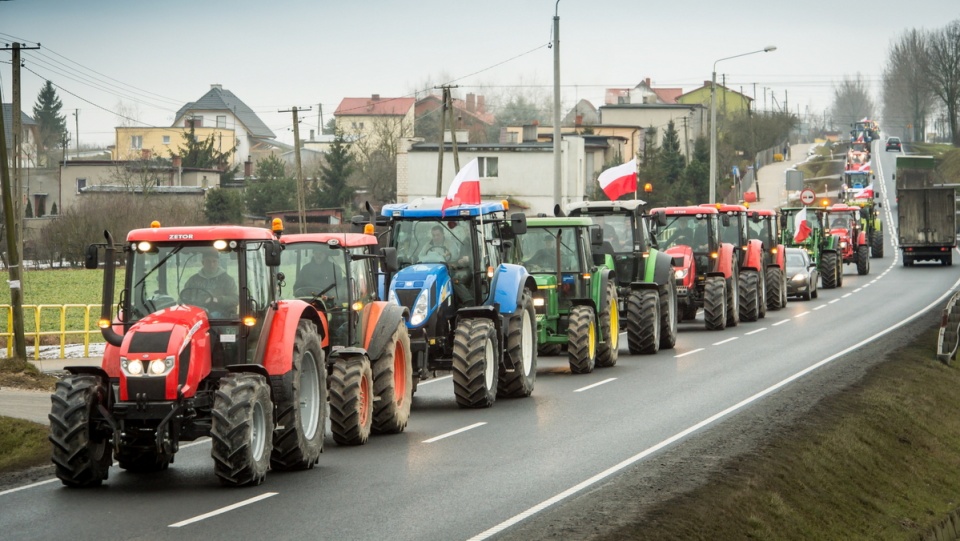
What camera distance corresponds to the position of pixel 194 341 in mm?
11859

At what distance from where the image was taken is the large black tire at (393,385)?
1534cm

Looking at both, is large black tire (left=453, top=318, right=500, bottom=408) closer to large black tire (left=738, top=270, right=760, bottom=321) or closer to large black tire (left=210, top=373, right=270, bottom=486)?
large black tire (left=210, top=373, right=270, bottom=486)

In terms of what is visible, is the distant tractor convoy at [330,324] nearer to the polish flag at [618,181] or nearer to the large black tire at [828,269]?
the polish flag at [618,181]

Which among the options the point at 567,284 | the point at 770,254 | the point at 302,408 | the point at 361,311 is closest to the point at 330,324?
the point at 361,311

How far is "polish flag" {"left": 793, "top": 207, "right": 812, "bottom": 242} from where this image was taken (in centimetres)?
4575

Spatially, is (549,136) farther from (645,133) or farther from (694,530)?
(694,530)

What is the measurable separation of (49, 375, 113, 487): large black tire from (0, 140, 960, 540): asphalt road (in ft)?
0.65

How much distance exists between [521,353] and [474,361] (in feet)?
4.70

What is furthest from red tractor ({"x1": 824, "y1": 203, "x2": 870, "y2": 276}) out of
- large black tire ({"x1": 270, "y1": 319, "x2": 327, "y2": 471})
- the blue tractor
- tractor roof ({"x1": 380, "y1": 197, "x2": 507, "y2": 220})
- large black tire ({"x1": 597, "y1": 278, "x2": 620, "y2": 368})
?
large black tire ({"x1": 270, "y1": 319, "x2": 327, "y2": 471})

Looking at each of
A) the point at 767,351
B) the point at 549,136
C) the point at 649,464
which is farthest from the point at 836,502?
the point at 549,136

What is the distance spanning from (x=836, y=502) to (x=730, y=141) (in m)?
113

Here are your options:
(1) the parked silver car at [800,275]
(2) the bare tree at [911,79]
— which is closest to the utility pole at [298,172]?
(1) the parked silver car at [800,275]

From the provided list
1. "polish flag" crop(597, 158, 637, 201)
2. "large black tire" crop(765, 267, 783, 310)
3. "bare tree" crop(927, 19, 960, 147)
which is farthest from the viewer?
"bare tree" crop(927, 19, 960, 147)

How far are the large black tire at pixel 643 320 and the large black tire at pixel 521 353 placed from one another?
5872mm
